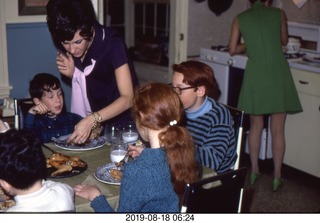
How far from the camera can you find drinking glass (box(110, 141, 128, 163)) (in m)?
2.13

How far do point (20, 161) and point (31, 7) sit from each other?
1.84 metres

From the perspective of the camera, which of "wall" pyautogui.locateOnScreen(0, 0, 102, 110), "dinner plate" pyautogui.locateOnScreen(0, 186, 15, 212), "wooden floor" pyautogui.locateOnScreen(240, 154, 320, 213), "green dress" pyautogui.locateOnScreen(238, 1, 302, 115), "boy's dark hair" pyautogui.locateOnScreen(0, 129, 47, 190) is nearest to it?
"boy's dark hair" pyautogui.locateOnScreen(0, 129, 47, 190)

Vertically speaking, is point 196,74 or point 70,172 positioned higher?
point 196,74

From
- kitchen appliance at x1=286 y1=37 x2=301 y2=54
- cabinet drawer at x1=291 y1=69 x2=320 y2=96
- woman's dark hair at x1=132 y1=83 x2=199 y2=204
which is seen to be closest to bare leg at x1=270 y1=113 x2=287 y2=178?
cabinet drawer at x1=291 y1=69 x2=320 y2=96

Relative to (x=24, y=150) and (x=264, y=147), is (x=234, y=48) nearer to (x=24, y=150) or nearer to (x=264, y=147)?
(x=264, y=147)

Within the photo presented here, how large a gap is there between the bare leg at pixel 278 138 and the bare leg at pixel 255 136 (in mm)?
84

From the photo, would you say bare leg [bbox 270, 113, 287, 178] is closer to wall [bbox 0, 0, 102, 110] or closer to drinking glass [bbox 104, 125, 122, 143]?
wall [bbox 0, 0, 102, 110]

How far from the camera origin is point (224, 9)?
480 centimetres

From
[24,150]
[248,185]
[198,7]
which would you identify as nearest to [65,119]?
[24,150]

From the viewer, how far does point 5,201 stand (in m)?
1.81

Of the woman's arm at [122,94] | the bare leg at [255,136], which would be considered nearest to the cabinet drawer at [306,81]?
the bare leg at [255,136]

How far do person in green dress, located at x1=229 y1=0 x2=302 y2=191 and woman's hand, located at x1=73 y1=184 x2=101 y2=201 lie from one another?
1965 millimetres

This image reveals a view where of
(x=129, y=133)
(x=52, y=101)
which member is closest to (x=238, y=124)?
(x=129, y=133)

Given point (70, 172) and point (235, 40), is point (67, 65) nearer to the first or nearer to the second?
point (70, 172)
